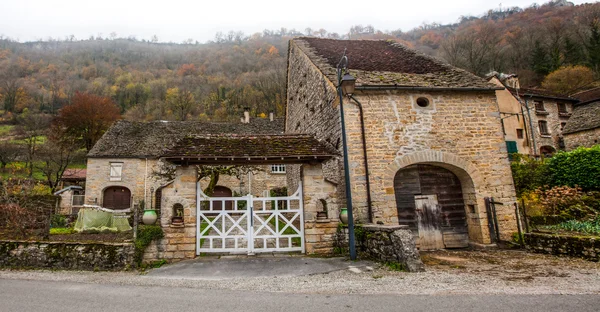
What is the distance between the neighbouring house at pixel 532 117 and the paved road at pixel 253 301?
901 inches

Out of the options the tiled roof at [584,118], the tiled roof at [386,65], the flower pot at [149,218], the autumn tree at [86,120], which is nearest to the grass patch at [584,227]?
the tiled roof at [386,65]

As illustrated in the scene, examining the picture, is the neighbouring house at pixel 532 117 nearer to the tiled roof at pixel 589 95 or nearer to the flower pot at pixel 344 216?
the tiled roof at pixel 589 95

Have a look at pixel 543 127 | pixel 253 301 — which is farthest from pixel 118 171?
pixel 543 127

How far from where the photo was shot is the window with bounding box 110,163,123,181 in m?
22.4

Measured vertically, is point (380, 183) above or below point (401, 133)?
below

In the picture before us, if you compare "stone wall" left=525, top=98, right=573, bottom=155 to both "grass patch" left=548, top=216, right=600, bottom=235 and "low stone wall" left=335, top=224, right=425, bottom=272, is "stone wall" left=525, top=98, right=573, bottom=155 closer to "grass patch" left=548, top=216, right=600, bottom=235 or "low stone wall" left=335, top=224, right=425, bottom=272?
"grass patch" left=548, top=216, right=600, bottom=235

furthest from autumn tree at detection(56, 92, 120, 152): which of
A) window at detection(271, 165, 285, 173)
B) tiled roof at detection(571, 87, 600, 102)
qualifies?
tiled roof at detection(571, 87, 600, 102)

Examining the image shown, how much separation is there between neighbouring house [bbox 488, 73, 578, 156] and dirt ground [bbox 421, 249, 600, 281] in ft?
61.2

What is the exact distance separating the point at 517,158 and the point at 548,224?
8032 mm

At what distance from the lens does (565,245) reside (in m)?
7.61

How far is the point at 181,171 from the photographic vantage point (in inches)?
326

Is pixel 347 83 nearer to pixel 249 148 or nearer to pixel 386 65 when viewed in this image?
pixel 249 148

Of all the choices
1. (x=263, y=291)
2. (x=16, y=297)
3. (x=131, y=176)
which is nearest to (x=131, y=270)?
(x=16, y=297)

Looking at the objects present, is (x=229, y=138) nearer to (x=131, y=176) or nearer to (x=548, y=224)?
(x=548, y=224)
